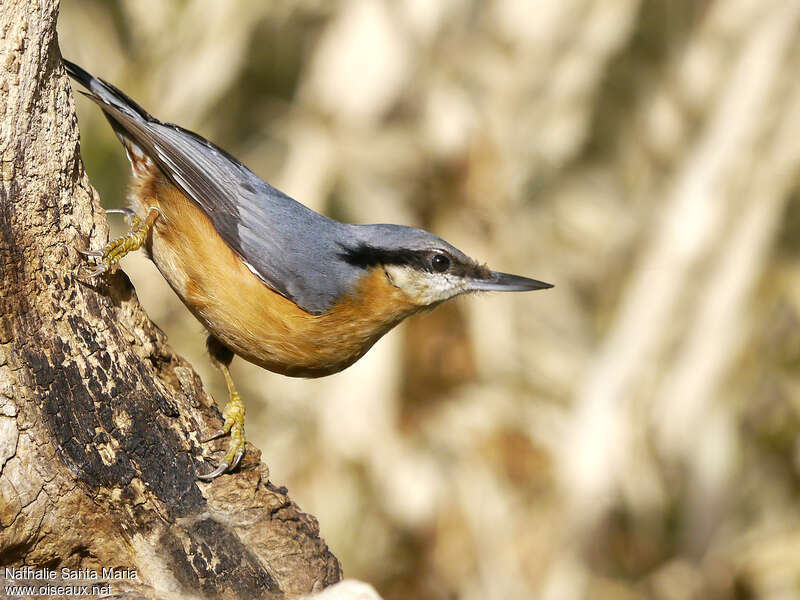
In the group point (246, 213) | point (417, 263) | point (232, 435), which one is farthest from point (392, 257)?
point (232, 435)

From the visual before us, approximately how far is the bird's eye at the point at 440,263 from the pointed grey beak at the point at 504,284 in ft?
0.46

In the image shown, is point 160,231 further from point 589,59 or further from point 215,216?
point 589,59

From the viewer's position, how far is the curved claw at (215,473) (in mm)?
2902

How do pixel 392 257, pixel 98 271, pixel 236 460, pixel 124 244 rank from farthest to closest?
pixel 392 257 → pixel 124 244 → pixel 236 460 → pixel 98 271

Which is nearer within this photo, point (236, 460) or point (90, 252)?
point (90, 252)

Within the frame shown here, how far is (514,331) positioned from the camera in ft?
22.1

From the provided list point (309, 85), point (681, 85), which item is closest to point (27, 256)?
point (309, 85)

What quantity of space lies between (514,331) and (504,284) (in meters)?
2.94

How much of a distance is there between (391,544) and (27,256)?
14.6ft

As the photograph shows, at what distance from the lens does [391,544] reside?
658 cm

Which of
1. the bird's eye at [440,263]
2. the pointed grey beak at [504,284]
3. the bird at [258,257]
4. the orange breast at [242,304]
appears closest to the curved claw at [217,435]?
the bird at [258,257]

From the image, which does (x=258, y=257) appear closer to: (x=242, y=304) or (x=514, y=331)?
(x=242, y=304)

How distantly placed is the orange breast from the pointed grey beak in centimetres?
46

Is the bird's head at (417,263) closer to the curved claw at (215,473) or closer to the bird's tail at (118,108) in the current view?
the bird's tail at (118,108)
